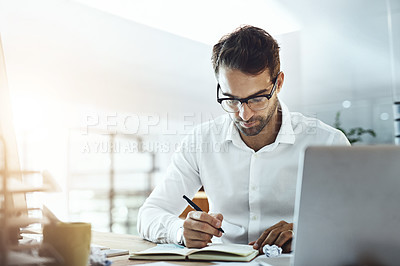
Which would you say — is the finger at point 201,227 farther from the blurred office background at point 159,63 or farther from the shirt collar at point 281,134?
Result: the blurred office background at point 159,63

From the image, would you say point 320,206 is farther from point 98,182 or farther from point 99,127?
point 98,182

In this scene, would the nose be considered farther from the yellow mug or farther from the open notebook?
the yellow mug

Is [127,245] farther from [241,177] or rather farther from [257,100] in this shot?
[257,100]

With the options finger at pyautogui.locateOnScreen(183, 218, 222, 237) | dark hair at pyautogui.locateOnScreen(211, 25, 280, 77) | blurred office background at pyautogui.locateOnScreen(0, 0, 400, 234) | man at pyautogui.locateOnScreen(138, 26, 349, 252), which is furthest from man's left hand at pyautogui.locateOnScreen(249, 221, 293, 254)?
blurred office background at pyautogui.locateOnScreen(0, 0, 400, 234)

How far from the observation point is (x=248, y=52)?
157 centimetres

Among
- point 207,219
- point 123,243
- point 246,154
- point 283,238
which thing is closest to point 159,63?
point 246,154

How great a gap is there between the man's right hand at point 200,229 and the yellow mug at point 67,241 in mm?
455

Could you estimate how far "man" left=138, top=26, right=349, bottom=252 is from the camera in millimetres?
1549

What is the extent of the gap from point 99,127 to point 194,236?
5461mm

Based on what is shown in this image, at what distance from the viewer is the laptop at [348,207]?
736mm

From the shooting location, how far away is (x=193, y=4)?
3.76 meters

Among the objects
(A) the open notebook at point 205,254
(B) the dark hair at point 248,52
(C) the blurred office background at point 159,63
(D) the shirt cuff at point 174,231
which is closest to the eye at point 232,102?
(B) the dark hair at point 248,52

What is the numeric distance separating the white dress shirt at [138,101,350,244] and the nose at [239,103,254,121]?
176 mm

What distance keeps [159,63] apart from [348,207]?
4.22 meters
